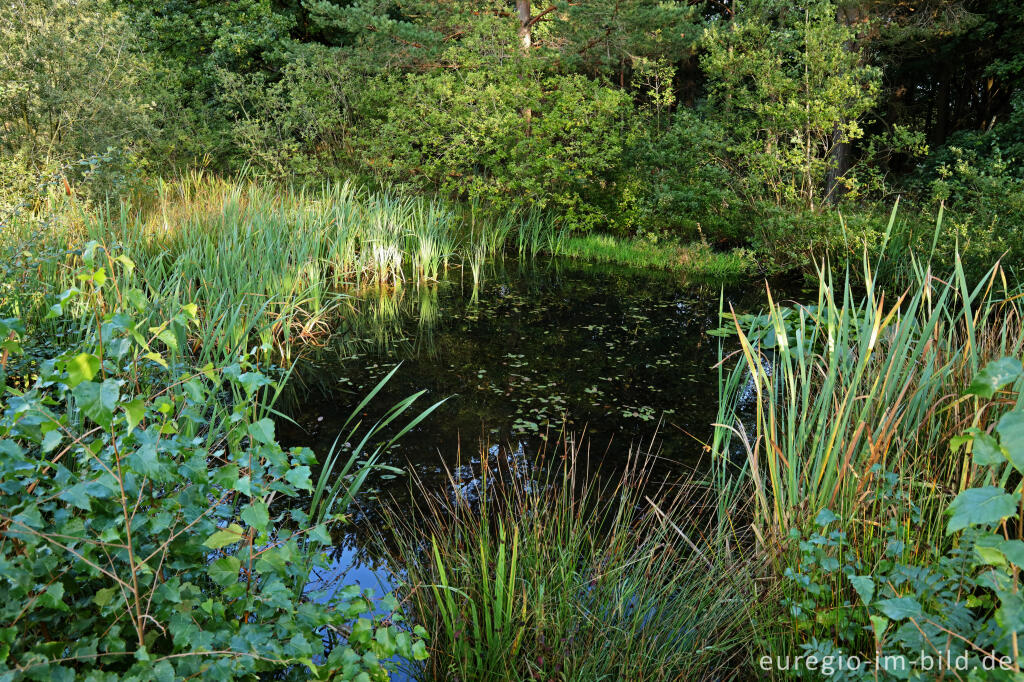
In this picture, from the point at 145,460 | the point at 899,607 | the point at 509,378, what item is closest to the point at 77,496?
the point at 145,460

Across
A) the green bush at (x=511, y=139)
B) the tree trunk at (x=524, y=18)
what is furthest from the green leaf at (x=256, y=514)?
the tree trunk at (x=524, y=18)

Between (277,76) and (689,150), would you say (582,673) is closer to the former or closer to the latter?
(689,150)

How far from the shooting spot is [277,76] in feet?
52.5

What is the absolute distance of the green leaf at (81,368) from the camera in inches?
41.6

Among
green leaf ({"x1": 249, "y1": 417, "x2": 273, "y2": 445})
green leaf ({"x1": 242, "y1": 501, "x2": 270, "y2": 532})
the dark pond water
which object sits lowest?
the dark pond water

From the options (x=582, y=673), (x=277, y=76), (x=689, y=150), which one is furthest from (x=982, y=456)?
(x=277, y=76)

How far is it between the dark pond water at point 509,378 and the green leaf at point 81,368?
1.37 metres

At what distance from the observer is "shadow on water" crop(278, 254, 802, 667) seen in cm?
332

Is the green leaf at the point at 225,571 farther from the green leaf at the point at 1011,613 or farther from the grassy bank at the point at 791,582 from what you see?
the green leaf at the point at 1011,613

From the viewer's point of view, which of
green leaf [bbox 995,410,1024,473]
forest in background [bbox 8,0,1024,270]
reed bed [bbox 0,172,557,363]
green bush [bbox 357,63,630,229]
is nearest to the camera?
green leaf [bbox 995,410,1024,473]

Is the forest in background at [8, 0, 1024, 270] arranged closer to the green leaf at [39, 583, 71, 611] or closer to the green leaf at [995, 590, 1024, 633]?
the green leaf at [39, 583, 71, 611]

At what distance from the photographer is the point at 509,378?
4.40 m

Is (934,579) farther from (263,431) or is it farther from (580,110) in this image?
(580,110)

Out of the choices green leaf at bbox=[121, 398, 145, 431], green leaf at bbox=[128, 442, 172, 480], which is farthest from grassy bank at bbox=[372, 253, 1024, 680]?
green leaf at bbox=[121, 398, 145, 431]
